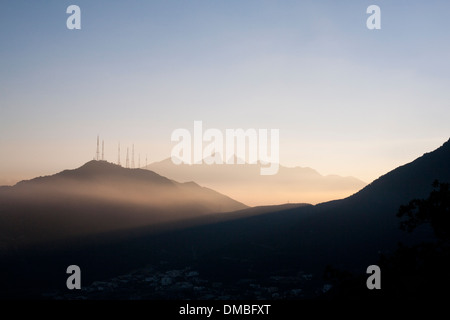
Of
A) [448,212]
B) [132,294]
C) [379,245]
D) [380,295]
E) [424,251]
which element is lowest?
[132,294]

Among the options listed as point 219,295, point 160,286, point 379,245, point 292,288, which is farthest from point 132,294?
point 379,245

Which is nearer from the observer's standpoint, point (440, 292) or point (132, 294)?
point (440, 292)

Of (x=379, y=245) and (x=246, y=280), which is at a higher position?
(x=379, y=245)

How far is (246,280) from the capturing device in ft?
650

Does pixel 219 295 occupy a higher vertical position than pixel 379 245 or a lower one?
lower
